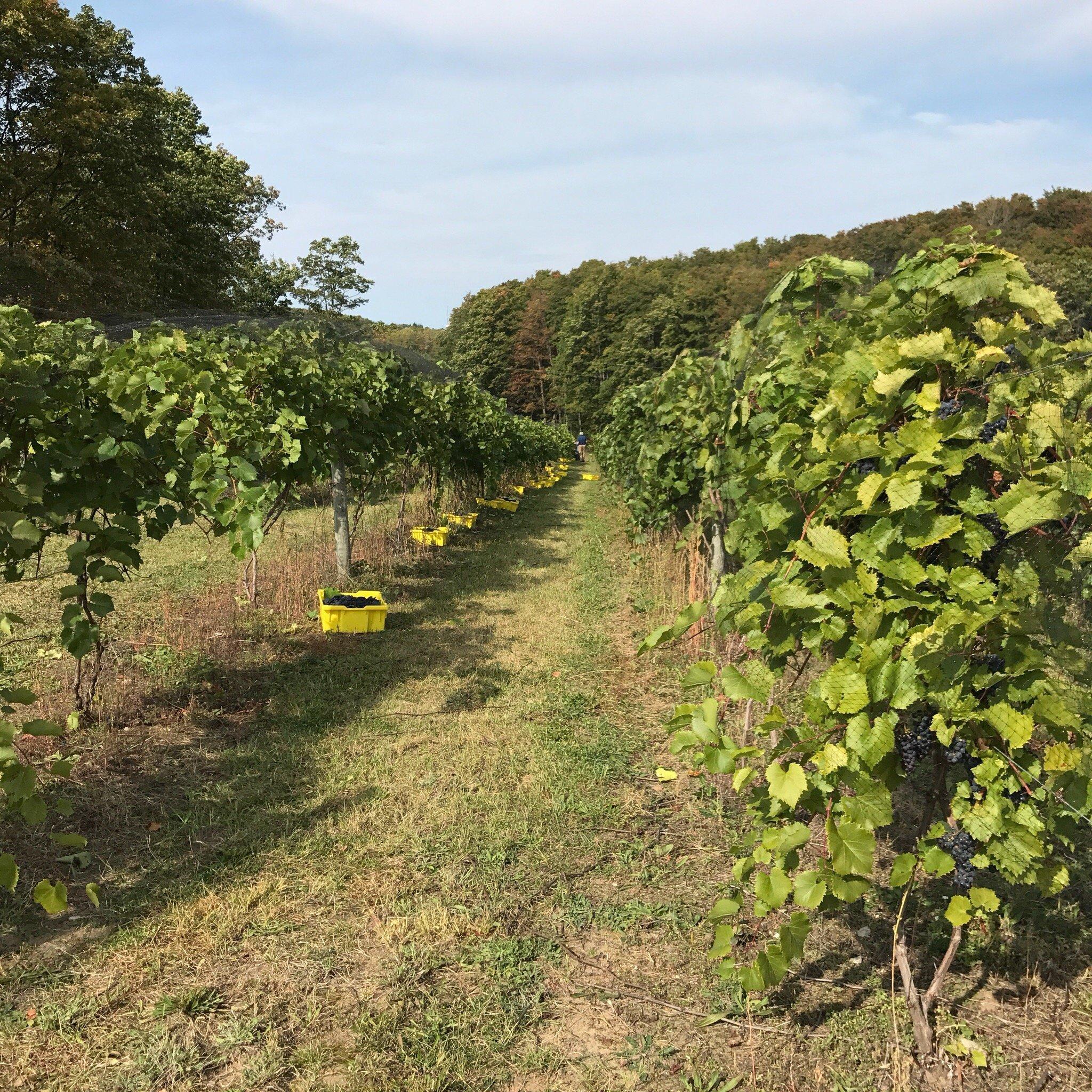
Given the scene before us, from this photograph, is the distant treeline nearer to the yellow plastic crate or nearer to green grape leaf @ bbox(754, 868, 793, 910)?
the yellow plastic crate

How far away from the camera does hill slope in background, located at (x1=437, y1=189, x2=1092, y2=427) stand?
142 ft

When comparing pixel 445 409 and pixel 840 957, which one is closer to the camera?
pixel 840 957

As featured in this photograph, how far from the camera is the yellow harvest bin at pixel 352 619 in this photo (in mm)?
6230

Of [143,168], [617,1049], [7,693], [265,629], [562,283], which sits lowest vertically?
[617,1049]

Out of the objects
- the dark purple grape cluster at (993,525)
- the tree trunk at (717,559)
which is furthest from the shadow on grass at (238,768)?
the dark purple grape cluster at (993,525)

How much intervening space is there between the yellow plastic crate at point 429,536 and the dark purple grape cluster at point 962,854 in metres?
8.23

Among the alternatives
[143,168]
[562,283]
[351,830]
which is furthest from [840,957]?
[562,283]

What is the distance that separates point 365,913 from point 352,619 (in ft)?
11.8

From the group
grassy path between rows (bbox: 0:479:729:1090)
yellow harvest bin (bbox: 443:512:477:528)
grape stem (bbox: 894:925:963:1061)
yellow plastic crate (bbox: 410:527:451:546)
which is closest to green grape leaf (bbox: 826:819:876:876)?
grape stem (bbox: 894:925:963:1061)

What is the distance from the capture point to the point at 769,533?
232 cm

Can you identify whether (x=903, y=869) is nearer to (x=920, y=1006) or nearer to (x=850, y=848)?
(x=850, y=848)

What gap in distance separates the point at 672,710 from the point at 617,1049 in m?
2.86

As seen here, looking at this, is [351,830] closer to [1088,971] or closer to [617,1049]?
[617,1049]

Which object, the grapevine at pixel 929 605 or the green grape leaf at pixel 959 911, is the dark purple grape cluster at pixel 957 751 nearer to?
the grapevine at pixel 929 605
